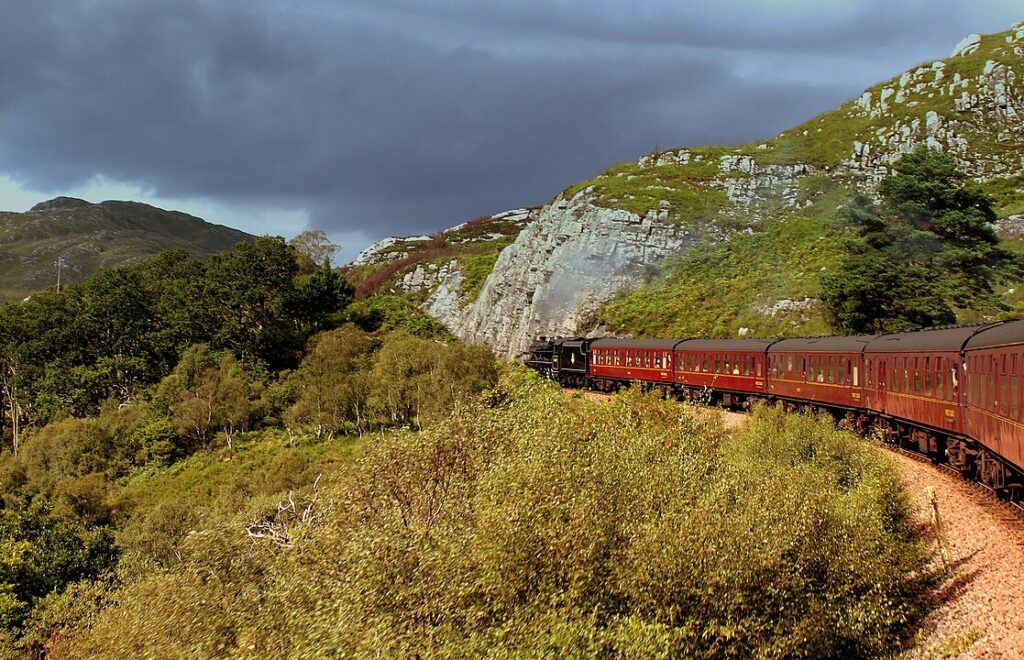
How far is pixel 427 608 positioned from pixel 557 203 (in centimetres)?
7274

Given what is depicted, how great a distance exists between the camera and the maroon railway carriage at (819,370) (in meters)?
30.7

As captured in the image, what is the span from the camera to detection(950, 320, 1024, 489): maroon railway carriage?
16438 mm

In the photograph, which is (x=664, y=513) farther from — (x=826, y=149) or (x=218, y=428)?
(x=826, y=149)

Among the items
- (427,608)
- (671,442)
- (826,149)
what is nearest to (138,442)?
(671,442)

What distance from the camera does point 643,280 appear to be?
72.3m

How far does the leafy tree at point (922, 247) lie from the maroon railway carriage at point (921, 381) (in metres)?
17.7

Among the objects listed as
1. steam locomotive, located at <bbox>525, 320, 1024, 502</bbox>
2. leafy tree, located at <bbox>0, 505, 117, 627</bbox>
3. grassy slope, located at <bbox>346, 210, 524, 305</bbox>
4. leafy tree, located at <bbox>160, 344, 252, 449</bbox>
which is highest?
grassy slope, located at <bbox>346, 210, 524, 305</bbox>

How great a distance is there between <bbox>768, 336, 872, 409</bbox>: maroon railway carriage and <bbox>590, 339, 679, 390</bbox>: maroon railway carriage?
10.1m

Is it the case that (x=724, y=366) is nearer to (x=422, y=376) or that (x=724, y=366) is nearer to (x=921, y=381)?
(x=921, y=381)

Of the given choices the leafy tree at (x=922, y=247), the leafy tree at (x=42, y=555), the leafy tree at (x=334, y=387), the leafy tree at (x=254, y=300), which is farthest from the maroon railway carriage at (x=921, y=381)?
the leafy tree at (x=254, y=300)

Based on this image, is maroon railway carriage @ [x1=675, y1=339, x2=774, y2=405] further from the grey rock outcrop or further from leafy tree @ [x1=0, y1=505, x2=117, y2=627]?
leafy tree @ [x1=0, y1=505, x2=117, y2=627]

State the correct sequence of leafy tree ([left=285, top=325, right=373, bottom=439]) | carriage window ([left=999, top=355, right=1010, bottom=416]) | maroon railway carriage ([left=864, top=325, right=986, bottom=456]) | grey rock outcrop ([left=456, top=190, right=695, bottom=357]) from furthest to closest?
grey rock outcrop ([left=456, top=190, right=695, bottom=357]), leafy tree ([left=285, top=325, right=373, bottom=439]), maroon railway carriage ([left=864, top=325, right=986, bottom=456]), carriage window ([left=999, top=355, right=1010, bottom=416])

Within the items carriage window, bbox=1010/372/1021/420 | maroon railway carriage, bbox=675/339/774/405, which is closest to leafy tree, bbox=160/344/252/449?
maroon railway carriage, bbox=675/339/774/405

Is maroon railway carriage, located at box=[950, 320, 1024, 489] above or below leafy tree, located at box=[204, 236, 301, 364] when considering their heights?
below
